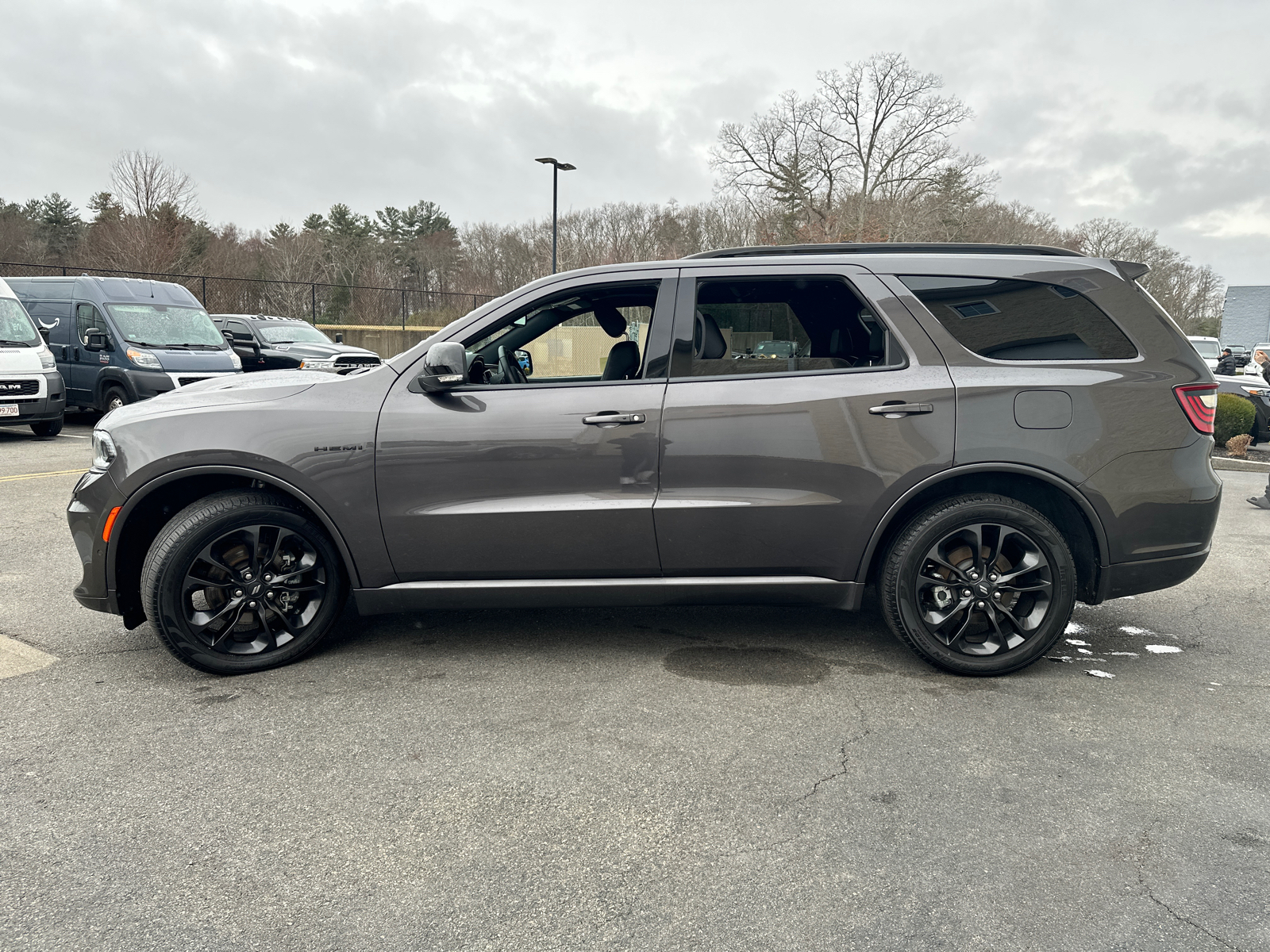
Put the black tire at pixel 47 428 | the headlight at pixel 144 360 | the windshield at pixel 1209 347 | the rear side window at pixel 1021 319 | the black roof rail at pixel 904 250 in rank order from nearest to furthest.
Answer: the rear side window at pixel 1021 319 < the black roof rail at pixel 904 250 < the black tire at pixel 47 428 < the headlight at pixel 144 360 < the windshield at pixel 1209 347

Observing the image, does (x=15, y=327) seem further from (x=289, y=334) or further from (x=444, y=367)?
(x=444, y=367)

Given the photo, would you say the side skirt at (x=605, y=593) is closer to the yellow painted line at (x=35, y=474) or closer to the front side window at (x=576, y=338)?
the front side window at (x=576, y=338)

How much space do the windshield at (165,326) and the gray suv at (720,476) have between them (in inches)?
424

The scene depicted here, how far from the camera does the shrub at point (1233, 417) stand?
13383 mm

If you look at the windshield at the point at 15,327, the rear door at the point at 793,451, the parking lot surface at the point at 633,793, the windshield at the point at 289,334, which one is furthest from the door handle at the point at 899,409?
the windshield at the point at 289,334

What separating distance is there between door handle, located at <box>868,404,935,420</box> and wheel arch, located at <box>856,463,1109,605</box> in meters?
0.28

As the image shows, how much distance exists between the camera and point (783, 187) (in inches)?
1601

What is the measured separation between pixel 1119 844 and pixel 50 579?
18.5 feet

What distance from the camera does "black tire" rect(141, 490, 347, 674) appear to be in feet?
12.5

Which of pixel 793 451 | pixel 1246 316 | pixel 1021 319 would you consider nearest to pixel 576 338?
pixel 793 451

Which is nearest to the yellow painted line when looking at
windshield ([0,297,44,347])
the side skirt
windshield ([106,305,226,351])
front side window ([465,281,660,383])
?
windshield ([0,297,44,347])

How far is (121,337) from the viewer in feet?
43.2

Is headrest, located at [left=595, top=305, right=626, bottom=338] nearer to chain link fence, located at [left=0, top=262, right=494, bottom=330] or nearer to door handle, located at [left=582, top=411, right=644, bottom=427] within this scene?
door handle, located at [left=582, top=411, right=644, bottom=427]

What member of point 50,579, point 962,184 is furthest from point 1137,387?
point 962,184
